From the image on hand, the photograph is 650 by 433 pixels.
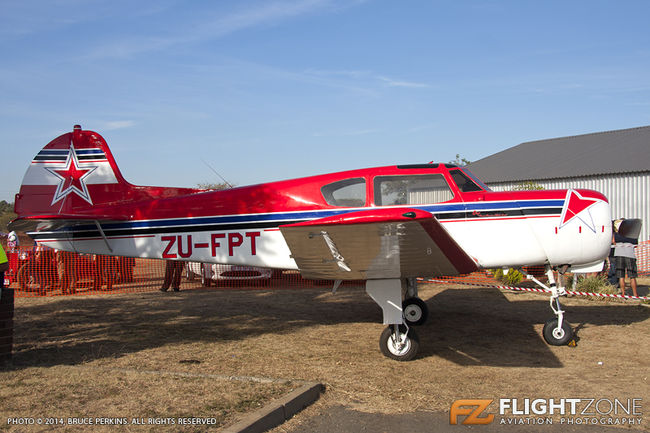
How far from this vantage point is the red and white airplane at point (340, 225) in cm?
570

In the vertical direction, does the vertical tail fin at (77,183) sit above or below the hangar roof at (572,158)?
below

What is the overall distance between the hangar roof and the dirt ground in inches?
497

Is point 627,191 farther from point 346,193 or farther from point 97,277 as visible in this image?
point 97,277

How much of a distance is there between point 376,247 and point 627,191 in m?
18.7

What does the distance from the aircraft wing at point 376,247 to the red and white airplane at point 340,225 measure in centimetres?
2

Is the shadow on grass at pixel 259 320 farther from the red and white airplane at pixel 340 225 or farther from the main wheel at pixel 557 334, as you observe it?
the red and white airplane at pixel 340 225

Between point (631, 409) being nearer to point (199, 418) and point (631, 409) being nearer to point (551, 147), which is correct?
point (199, 418)

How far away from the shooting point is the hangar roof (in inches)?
828

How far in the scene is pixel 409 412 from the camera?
4504 mm

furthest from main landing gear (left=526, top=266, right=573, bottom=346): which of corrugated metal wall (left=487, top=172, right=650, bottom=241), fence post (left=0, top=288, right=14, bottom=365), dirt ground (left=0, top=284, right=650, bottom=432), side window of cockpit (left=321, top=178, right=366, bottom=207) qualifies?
corrugated metal wall (left=487, top=172, right=650, bottom=241)

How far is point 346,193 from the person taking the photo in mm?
7039

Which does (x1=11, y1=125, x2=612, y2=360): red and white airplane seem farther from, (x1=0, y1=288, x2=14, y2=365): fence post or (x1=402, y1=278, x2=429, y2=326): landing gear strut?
(x1=0, y1=288, x2=14, y2=365): fence post

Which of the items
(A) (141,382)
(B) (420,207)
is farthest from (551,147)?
(A) (141,382)

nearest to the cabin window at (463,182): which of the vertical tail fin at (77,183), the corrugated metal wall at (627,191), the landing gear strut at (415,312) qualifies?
the landing gear strut at (415,312)
